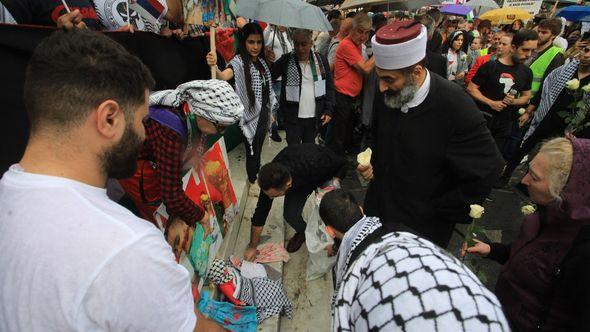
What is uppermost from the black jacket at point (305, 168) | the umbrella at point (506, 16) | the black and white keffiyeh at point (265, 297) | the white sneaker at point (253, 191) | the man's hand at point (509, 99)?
the black jacket at point (305, 168)

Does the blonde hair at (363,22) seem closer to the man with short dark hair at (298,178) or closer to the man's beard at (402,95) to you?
the man with short dark hair at (298,178)

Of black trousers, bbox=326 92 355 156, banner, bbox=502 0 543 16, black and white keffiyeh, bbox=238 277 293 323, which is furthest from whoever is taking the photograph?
banner, bbox=502 0 543 16

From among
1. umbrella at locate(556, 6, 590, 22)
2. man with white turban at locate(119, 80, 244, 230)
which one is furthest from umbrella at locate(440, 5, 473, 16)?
man with white turban at locate(119, 80, 244, 230)

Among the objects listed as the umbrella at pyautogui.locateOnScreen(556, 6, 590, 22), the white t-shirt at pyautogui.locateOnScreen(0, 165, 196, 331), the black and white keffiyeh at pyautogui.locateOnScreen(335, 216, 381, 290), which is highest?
the white t-shirt at pyautogui.locateOnScreen(0, 165, 196, 331)

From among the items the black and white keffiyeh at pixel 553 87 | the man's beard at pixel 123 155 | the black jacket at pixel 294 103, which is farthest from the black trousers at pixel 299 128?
the man's beard at pixel 123 155

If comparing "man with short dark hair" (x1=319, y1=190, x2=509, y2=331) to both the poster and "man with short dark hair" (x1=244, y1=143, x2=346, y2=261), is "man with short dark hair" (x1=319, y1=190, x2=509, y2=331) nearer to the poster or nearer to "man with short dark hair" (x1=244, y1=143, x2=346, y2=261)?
the poster

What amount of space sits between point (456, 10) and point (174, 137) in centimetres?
1159

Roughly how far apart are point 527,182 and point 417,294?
1269 millimetres

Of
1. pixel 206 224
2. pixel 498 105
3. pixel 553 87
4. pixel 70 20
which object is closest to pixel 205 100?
pixel 70 20

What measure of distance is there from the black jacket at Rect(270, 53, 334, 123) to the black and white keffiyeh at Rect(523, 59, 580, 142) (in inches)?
106

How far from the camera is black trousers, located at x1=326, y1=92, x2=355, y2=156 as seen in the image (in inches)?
190

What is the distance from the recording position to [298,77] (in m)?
4.00

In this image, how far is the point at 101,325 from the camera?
2.63 ft

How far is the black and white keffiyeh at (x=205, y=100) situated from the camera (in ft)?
6.51
